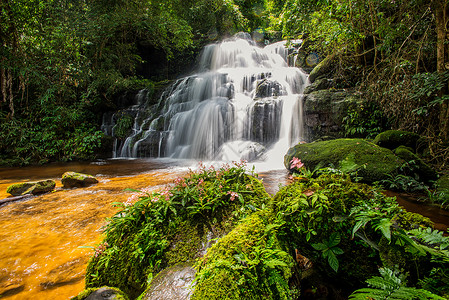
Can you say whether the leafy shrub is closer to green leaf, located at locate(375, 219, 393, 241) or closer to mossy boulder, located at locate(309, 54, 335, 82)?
green leaf, located at locate(375, 219, 393, 241)

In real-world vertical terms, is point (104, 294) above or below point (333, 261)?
below

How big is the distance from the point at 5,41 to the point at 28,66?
66.4 inches

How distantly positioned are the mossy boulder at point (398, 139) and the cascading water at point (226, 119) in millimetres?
3880

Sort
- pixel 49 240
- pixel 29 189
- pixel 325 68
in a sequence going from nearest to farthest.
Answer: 1. pixel 49 240
2. pixel 29 189
3. pixel 325 68

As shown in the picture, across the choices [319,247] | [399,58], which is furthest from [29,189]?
[399,58]

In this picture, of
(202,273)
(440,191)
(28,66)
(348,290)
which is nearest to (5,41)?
(28,66)

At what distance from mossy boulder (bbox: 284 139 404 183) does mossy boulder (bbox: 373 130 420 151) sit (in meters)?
0.67

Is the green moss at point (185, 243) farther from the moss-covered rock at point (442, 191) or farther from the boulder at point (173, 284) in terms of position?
the moss-covered rock at point (442, 191)

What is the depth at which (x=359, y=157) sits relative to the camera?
4.45 metres

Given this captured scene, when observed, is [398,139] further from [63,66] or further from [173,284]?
[63,66]

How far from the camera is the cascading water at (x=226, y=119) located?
31.2 ft

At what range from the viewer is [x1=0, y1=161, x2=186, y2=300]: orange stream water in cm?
197

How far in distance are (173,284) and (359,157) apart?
4772 millimetres

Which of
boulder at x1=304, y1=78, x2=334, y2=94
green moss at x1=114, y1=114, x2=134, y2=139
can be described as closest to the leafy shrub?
boulder at x1=304, y1=78, x2=334, y2=94
